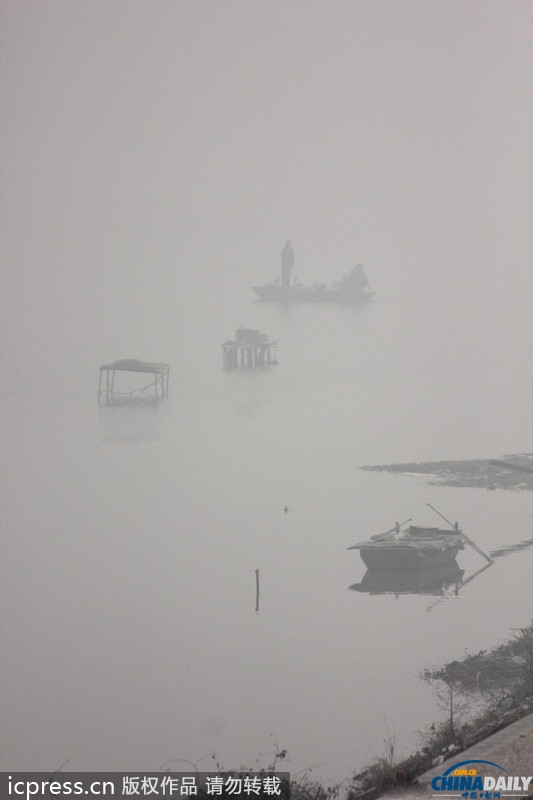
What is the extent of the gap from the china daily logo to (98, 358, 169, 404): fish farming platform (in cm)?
2449

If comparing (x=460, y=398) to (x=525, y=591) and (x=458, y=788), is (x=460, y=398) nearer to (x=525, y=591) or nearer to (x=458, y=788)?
(x=525, y=591)

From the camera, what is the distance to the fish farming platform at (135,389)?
100 ft

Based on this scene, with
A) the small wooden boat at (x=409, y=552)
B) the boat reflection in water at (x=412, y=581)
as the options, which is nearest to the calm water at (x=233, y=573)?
the boat reflection in water at (x=412, y=581)

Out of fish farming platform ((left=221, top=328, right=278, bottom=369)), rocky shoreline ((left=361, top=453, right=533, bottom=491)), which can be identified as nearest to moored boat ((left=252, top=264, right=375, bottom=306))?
fish farming platform ((left=221, top=328, right=278, bottom=369))

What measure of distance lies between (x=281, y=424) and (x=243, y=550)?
40.7 ft

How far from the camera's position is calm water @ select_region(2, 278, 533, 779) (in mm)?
8852

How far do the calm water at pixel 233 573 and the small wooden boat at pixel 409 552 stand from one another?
1.36 ft

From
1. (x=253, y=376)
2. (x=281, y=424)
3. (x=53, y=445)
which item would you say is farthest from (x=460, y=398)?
(x=53, y=445)

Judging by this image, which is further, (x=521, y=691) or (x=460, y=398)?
(x=460, y=398)

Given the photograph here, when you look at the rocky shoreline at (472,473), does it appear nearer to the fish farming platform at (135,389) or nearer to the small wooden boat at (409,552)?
the small wooden boat at (409,552)

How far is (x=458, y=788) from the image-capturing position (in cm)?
595

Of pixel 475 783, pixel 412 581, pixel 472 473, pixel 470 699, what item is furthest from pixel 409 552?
pixel 475 783

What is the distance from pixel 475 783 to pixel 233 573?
766 centimetres

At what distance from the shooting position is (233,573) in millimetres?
13398
